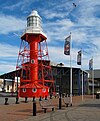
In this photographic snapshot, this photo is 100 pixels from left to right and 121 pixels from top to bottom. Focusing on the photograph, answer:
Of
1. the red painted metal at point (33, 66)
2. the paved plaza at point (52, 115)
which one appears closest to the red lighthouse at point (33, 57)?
the red painted metal at point (33, 66)

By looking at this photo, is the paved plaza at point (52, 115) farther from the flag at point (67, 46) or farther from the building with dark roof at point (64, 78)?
the building with dark roof at point (64, 78)

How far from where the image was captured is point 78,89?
78875mm

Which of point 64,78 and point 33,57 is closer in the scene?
point 33,57

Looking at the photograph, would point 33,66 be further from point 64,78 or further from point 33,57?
point 64,78

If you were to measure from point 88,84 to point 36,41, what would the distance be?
184 ft

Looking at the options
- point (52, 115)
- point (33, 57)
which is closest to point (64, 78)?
point (33, 57)

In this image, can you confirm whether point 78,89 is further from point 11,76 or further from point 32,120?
point 32,120

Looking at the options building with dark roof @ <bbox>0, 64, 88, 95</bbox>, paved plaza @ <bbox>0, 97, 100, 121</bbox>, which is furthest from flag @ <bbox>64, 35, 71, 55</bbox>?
building with dark roof @ <bbox>0, 64, 88, 95</bbox>

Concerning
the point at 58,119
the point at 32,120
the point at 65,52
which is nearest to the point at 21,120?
the point at 32,120

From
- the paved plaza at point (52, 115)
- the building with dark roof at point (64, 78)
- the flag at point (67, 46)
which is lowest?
the paved plaza at point (52, 115)

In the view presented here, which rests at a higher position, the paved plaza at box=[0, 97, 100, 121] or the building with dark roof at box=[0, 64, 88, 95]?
the building with dark roof at box=[0, 64, 88, 95]

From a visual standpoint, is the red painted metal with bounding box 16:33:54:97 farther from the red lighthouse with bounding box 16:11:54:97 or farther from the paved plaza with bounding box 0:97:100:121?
the paved plaza with bounding box 0:97:100:121

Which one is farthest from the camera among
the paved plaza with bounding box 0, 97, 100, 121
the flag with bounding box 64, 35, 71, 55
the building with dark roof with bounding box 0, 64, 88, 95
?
the building with dark roof with bounding box 0, 64, 88, 95

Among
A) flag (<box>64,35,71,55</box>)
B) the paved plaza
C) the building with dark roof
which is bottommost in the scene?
the paved plaza
